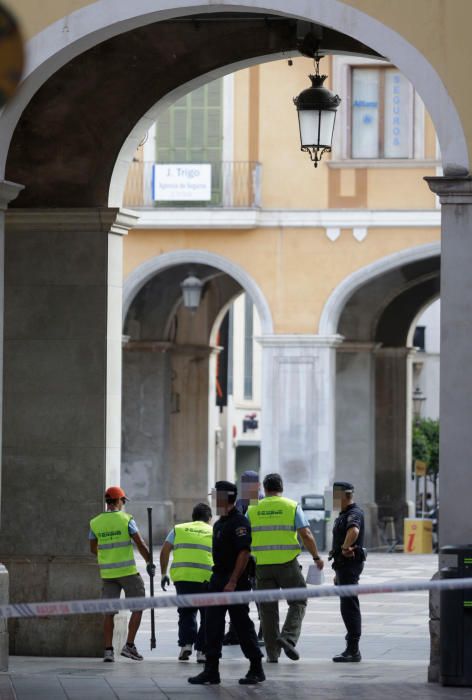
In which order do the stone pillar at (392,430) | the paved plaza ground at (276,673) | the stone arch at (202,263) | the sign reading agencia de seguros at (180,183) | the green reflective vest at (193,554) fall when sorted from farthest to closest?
the stone pillar at (392,430) → the stone arch at (202,263) → the sign reading agencia de seguros at (180,183) → the green reflective vest at (193,554) → the paved plaza ground at (276,673)

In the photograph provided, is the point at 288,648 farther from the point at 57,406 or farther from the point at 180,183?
the point at 180,183

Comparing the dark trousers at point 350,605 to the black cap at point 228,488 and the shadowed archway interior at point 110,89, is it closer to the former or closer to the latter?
the black cap at point 228,488

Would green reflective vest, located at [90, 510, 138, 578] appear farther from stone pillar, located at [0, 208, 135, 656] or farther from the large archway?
the large archway

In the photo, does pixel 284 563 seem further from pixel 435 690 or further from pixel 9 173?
pixel 9 173

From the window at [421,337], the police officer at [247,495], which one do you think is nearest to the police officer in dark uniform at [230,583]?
the police officer at [247,495]

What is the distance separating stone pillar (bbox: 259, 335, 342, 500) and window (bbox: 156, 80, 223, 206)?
3.14 meters

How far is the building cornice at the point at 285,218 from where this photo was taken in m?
33.1

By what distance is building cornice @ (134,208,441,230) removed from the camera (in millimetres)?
33094

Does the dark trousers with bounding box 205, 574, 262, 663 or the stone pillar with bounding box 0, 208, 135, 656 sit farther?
the stone pillar with bounding box 0, 208, 135, 656

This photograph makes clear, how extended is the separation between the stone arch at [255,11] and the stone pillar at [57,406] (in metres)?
2.70

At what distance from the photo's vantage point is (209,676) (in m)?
13.1

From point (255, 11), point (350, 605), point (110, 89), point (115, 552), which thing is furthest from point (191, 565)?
point (255, 11)

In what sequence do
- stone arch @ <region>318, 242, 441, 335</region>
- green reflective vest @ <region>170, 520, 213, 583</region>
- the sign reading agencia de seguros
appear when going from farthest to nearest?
the sign reading agencia de seguros → stone arch @ <region>318, 242, 441, 335</region> → green reflective vest @ <region>170, 520, 213, 583</region>

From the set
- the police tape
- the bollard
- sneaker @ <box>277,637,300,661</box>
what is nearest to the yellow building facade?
sneaker @ <box>277,637,300,661</box>
